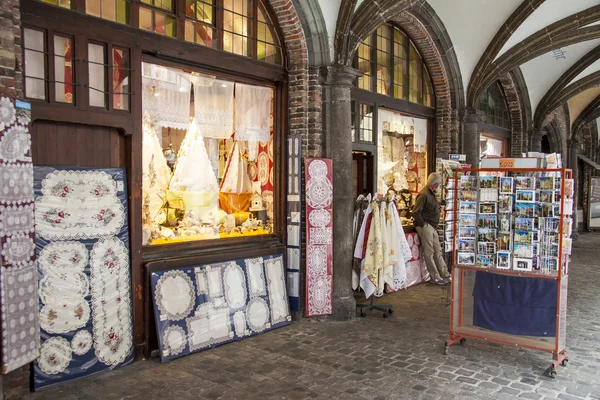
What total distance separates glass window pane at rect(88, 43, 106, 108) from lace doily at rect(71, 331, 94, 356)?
84.7 inches

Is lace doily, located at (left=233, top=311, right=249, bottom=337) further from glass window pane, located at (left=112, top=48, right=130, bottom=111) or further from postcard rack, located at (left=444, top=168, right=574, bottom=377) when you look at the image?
glass window pane, located at (left=112, top=48, right=130, bottom=111)

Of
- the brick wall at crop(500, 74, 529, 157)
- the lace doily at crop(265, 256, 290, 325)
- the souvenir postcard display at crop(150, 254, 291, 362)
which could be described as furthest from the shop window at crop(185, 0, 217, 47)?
the brick wall at crop(500, 74, 529, 157)

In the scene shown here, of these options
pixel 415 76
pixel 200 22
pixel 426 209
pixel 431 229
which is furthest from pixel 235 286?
pixel 415 76

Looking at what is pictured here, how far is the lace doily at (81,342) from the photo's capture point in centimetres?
475

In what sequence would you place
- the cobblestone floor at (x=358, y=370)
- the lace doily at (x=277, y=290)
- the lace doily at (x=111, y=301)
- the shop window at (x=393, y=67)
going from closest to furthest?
1. the cobblestone floor at (x=358, y=370)
2. the lace doily at (x=111, y=301)
3. the lace doily at (x=277, y=290)
4. the shop window at (x=393, y=67)

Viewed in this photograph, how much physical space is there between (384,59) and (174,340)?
6068mm

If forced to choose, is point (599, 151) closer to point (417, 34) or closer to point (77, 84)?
point (417, 34)

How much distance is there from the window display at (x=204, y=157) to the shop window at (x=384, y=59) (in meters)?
2.76

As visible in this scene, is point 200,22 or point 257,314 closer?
point 200,22

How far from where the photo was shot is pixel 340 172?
696 cm

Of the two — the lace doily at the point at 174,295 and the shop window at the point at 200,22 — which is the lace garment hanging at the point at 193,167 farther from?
the lace doily at the point at 174,295

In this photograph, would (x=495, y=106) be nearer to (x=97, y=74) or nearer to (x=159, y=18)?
(x=159, y=18)

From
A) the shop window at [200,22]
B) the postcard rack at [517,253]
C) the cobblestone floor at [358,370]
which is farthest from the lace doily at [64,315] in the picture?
the postcard rack at [517,253]

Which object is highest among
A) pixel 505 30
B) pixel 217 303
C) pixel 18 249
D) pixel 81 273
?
pixel 505 30
